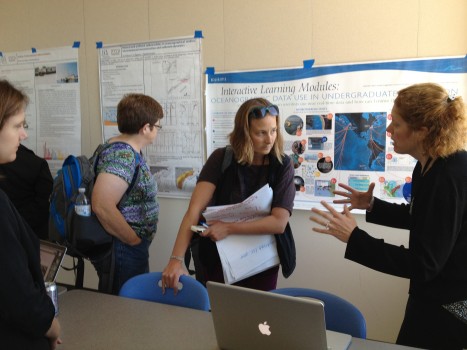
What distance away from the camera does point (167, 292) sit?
1.84m

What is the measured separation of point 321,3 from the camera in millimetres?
2635

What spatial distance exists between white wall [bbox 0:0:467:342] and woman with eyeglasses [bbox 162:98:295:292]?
3.29 ft

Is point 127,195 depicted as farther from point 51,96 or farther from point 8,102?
point 51,96

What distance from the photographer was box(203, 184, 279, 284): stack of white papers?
5.85ft

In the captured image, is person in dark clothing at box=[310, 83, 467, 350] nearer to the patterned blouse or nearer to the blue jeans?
the patterned blouse

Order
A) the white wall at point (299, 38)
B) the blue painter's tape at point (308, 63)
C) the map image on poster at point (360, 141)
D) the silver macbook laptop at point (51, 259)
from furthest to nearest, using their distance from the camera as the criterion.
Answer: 1. the blue painter's tape at point (308, 63)
2. the map image on poster at point (360, 141)
3. the white wall at point (299, 38)
4. the silver macbook laptop at point (51, 259)

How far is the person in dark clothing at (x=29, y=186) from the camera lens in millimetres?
2697

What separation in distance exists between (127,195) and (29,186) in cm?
102

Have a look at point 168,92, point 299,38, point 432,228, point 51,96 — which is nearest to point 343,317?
point 432,228

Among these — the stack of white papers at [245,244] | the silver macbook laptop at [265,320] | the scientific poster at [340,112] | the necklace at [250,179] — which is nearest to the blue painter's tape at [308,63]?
the scientific poster at [340,112]

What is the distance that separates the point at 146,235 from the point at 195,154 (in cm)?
101

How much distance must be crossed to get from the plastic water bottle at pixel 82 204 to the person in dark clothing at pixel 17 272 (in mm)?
931

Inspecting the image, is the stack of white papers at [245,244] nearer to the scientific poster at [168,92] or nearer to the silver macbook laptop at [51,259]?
the silver macbook laptop at [51,259]

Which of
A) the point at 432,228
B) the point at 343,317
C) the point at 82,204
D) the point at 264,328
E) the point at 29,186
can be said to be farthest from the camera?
the point at 29,186
